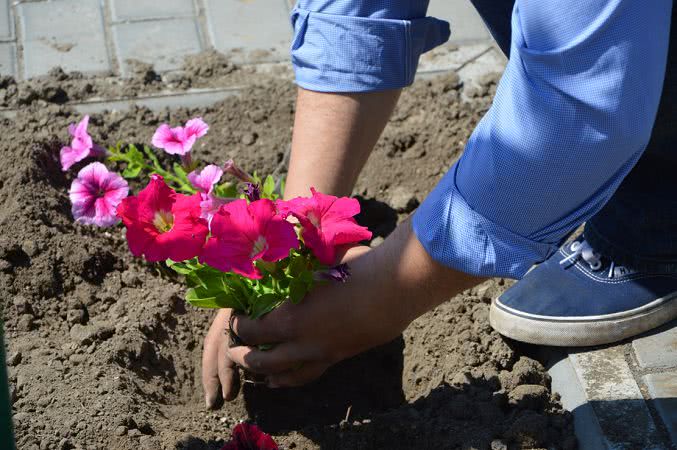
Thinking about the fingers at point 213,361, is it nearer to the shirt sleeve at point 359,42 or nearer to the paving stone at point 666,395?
the shirt sleeve at point 359,42

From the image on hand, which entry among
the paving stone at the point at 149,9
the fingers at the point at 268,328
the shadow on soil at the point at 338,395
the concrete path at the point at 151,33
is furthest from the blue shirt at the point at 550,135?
the paving stone at the point at 149,9

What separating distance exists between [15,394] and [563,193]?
1508 mm

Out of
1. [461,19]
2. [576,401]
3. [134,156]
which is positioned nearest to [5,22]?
[134,156]

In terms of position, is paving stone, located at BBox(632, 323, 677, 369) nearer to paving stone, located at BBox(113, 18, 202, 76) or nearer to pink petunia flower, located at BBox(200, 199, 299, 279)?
pink petunia flower, located at BBox(200, 199, 299, 279)

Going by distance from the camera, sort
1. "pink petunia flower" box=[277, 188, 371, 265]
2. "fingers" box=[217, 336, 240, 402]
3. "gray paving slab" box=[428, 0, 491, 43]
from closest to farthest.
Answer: "pink petunia flower" box=[277, 188, 371, 265]
"fingers" box=[217, 336, 240, 402]
"gray paving slab" box=[428, 0, 491, 43]

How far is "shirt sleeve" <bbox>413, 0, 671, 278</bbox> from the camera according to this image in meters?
1.58

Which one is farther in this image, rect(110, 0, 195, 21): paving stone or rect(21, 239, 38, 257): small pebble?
rect(110, 0, 195, 21): paving stone

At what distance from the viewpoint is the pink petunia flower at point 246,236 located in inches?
75.1

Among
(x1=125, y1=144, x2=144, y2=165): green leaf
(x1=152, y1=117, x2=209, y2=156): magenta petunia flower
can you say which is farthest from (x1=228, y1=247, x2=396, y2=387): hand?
(x1=125, y1=144, x2=144, y2=165): green leaf

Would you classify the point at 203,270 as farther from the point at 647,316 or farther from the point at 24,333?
the point at 647,316

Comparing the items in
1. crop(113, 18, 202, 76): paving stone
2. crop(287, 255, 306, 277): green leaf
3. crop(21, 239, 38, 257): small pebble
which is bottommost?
crop(21, 239, 38, 257): small pebble

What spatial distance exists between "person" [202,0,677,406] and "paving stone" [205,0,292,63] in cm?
137

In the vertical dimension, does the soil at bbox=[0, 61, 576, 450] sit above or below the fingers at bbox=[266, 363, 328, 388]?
below

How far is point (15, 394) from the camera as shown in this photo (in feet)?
7.73
